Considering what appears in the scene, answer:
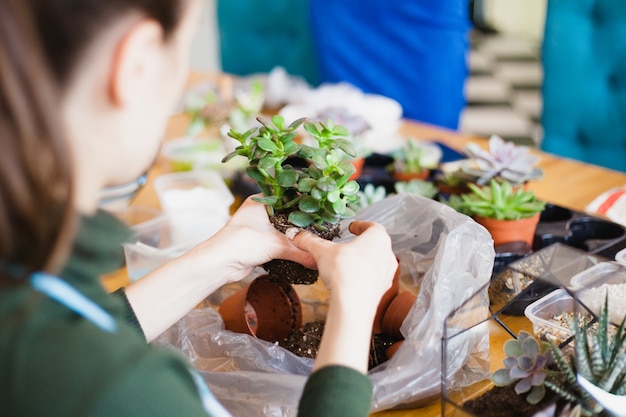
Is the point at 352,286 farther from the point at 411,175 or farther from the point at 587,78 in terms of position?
the point at 587,78

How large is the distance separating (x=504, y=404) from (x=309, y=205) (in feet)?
1.13

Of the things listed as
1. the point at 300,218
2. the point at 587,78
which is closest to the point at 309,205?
the point at 300,218

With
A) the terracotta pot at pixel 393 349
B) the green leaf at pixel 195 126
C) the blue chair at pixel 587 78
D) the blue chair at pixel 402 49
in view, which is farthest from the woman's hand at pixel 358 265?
the blue chair at pixel 402 49

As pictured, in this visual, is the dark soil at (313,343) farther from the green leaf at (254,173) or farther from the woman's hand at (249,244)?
the green leaf at (254,173)

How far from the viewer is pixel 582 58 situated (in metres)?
1.93

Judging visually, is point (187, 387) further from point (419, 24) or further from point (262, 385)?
point (419, 24)

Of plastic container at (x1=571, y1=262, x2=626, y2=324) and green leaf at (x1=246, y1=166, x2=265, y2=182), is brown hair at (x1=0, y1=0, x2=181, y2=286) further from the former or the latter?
plastic container at (x1=571, y1=262, x2=626, y2=324)

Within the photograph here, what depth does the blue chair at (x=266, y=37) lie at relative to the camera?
262 cm

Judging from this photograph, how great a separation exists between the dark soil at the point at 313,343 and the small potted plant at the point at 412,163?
20.5 inches

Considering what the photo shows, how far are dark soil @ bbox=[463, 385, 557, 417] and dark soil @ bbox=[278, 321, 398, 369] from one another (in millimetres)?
150

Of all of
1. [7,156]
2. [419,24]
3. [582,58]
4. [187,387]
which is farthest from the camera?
[419,24]

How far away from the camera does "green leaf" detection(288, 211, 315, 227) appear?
92 cm

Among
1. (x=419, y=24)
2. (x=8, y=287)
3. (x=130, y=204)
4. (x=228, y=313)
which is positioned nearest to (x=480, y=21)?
(x=419, y=24)

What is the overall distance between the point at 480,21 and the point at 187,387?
5490 millimetres
